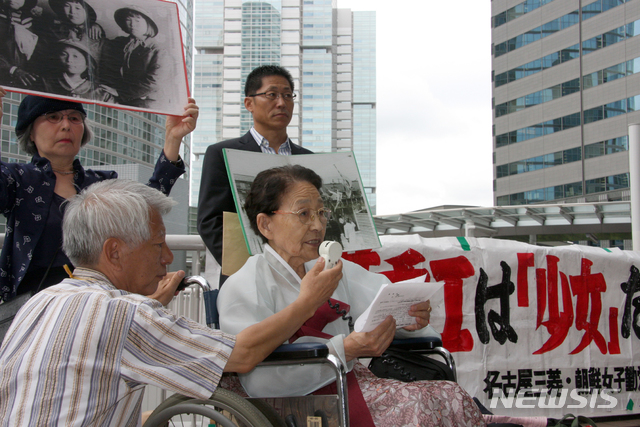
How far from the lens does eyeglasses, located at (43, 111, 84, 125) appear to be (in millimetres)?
1916

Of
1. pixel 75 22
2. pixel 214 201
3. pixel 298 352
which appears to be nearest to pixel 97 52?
pixel 75 22

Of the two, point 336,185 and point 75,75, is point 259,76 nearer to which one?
point 336,185

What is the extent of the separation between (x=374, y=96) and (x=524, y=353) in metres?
96.8

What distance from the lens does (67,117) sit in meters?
1.94

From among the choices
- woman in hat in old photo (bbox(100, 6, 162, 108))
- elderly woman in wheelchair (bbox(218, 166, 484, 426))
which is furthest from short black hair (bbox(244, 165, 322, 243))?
woman in hat in old photo (bbox(100, 6, 162, 108))

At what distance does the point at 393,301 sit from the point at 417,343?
396mm

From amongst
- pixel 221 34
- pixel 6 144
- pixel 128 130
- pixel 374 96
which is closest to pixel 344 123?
pixel 374 96

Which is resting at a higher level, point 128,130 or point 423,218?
point 128,130

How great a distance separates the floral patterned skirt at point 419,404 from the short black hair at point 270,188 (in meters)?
0.63

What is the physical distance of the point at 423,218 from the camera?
10.2m

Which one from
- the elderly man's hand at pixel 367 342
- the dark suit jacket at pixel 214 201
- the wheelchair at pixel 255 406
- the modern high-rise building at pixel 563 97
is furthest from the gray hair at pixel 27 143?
the modern high-rise building at pixel 563 97

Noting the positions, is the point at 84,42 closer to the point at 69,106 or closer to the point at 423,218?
the point at 69,106

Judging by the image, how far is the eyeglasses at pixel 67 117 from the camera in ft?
6.29

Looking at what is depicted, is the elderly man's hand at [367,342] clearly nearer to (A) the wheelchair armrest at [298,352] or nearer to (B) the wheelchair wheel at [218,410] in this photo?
(A) the wheelchair armrest at [298,352]
